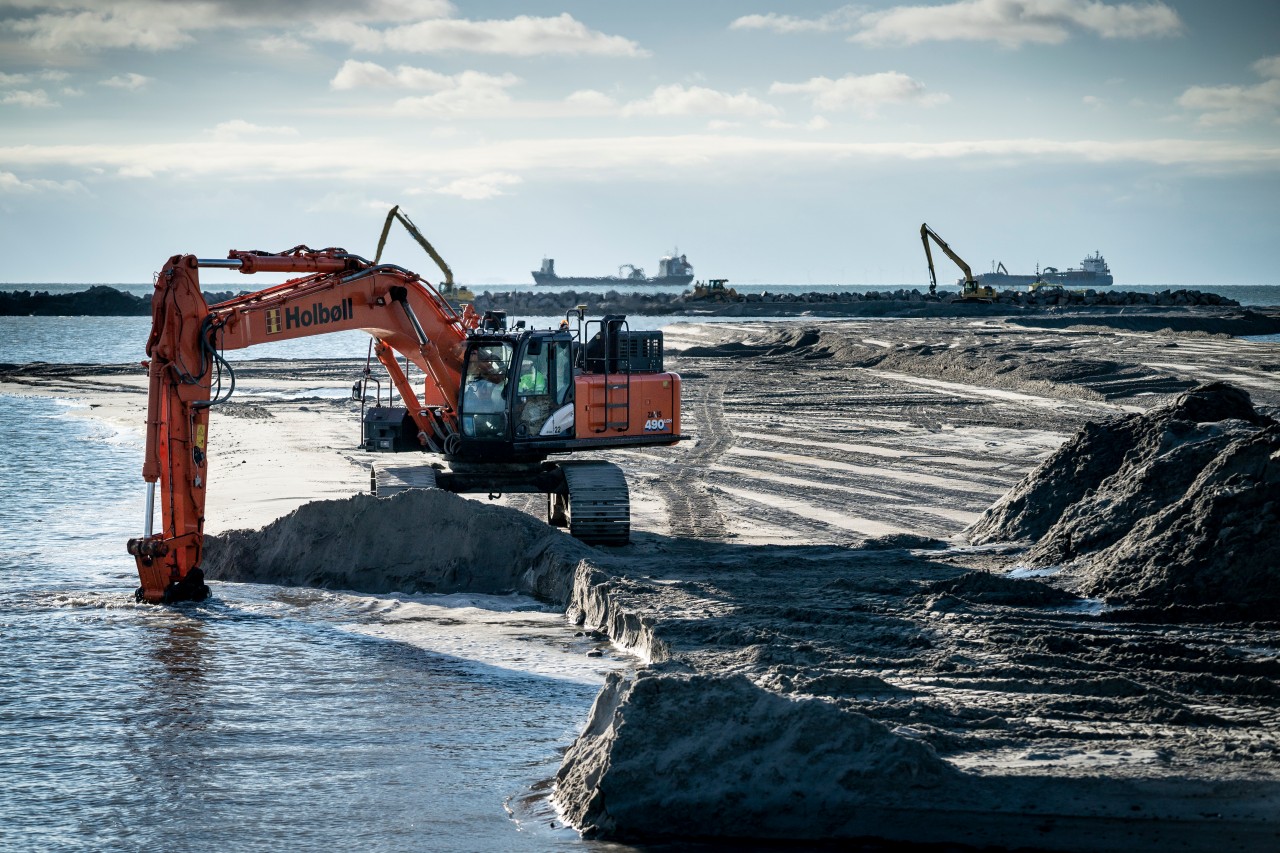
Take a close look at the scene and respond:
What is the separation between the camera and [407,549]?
12.8 m

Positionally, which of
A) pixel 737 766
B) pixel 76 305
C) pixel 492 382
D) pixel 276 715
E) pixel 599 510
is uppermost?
pixel 76 305

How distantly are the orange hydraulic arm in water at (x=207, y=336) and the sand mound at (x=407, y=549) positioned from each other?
55.7 inches

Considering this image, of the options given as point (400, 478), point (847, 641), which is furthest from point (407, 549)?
point (847, 641)

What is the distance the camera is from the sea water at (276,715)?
6.94 m

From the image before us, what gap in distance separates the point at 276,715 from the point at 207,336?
4265 mm

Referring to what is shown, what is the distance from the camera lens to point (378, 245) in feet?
208

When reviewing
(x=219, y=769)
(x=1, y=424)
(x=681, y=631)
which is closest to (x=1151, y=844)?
(x=681, y=631)

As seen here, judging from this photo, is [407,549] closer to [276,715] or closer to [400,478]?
[400,478]

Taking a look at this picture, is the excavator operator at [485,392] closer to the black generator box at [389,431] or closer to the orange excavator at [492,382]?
the orange excavator at [492,382]

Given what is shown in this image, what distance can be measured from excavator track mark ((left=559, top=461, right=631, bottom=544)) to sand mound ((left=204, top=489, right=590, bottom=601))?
1.84 feet

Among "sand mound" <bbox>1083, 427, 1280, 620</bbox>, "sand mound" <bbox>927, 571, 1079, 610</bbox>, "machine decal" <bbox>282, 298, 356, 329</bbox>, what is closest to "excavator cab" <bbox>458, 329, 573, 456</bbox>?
"machine decal" <bbox>282, 298, 356, 329</bbox>

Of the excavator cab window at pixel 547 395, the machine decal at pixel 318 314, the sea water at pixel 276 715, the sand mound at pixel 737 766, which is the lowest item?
the sea water at pixel 276 715

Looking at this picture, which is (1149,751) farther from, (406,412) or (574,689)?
(406,412)

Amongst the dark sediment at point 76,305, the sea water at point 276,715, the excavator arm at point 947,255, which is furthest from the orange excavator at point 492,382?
the dark sediment at point 76,305
